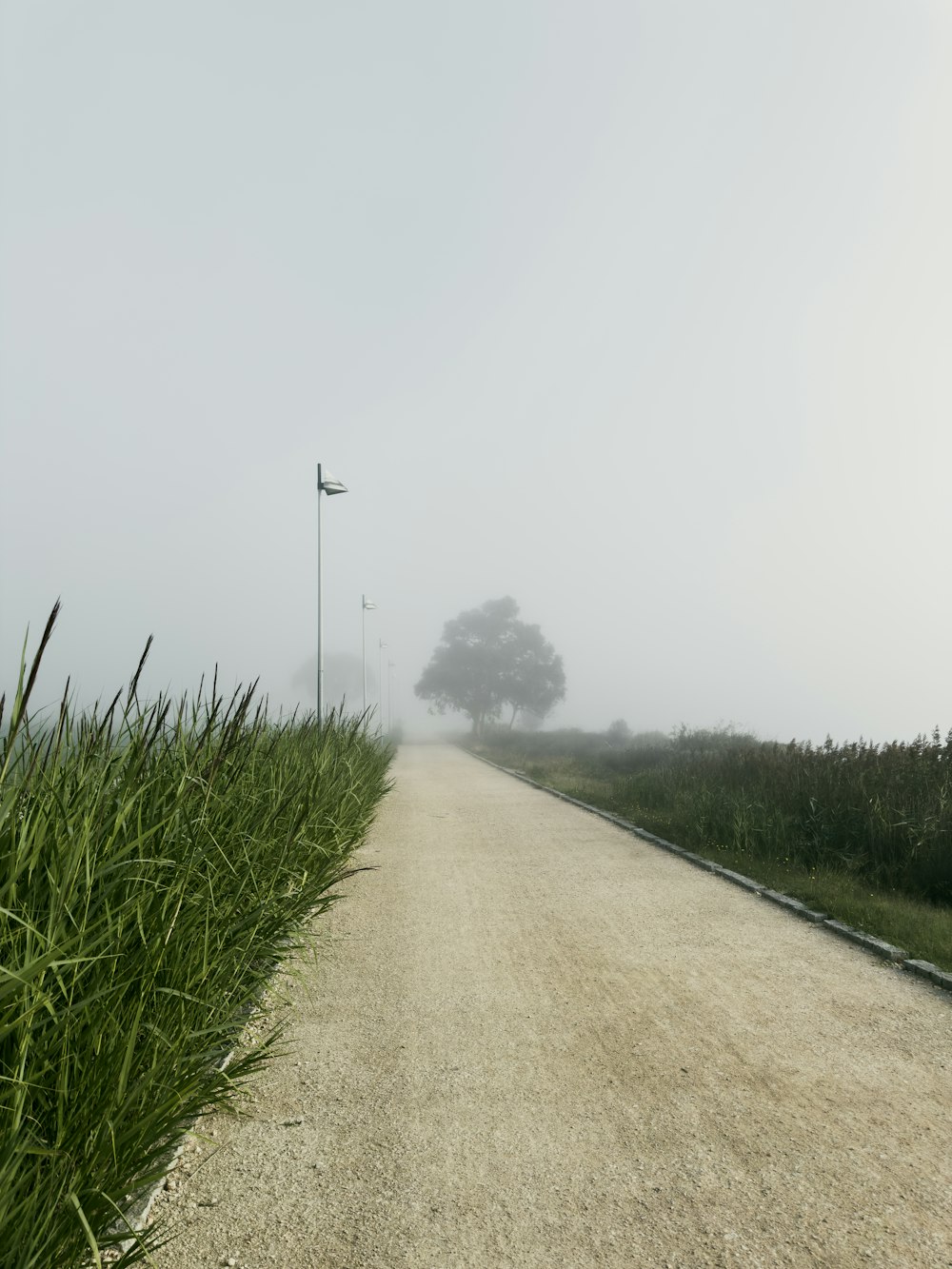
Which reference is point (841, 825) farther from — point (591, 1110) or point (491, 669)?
point (491, 669)

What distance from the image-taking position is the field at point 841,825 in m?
6.96

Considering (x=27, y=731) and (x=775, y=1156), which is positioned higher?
(x=27, y=731)

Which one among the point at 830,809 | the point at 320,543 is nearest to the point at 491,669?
the point at 320,543

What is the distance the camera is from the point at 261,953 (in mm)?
4367

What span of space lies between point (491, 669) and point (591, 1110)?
225ft

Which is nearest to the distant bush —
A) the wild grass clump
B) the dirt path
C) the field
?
the field

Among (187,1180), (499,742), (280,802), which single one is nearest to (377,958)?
(280,802)

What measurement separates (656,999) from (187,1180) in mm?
2743

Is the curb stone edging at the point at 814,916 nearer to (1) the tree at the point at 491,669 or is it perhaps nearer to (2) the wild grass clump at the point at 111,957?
(2) the wild grass clump at the point at 111,957

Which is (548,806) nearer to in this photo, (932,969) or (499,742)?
(932,969)

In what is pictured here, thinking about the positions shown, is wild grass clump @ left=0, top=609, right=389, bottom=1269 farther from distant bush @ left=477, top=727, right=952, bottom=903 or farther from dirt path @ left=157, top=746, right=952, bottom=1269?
distant bush @ left=477, top=727, right=952, bottom=903

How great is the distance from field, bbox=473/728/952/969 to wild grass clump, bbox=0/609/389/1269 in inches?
179

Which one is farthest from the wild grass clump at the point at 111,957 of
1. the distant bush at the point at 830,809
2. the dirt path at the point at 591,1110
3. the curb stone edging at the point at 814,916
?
the distant bush at the point at 830,809

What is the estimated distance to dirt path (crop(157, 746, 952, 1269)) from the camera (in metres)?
2.65
